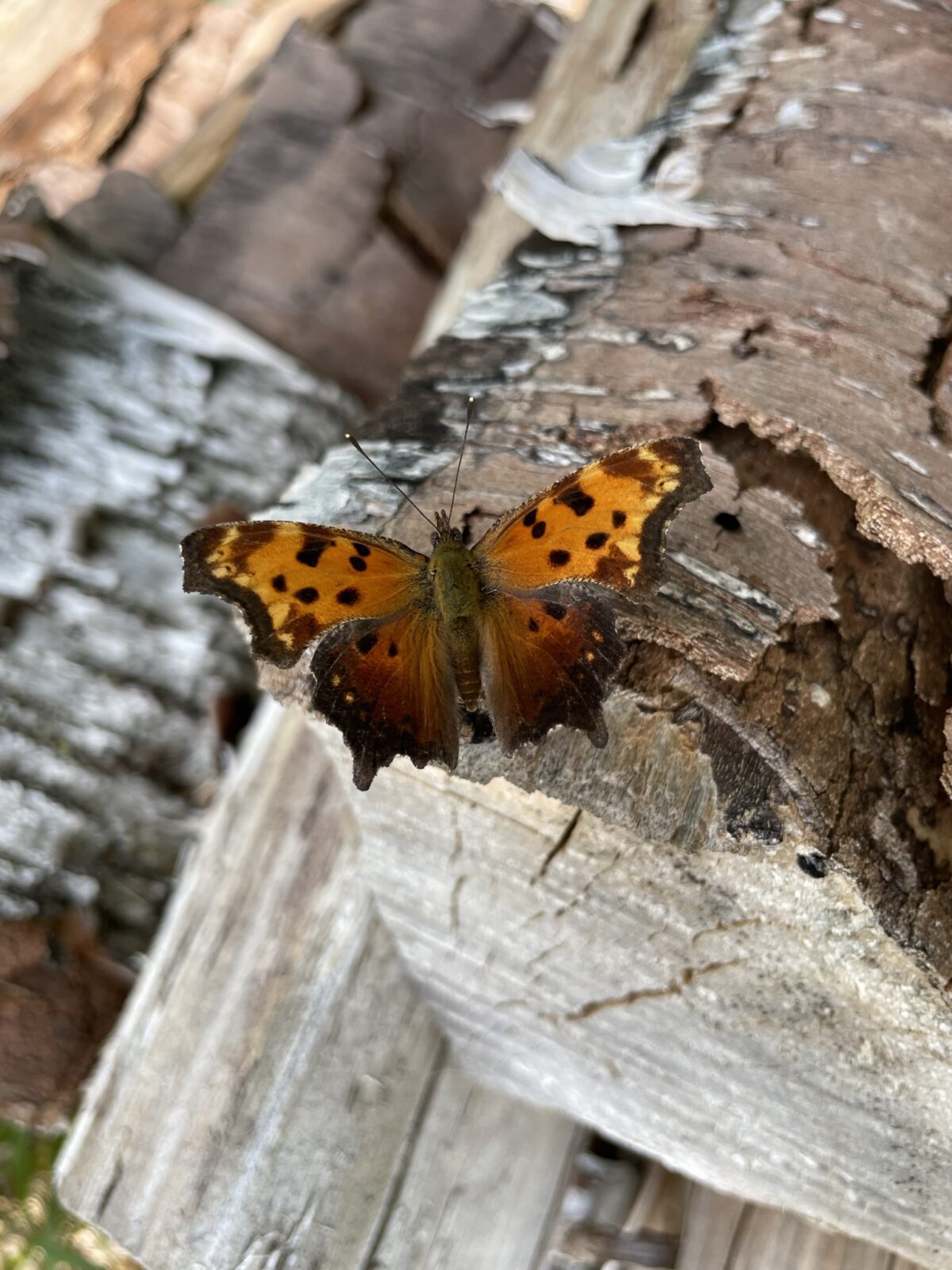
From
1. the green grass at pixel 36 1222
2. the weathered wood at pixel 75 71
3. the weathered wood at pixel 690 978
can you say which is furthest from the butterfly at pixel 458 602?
the green grass at pixel 36 1222

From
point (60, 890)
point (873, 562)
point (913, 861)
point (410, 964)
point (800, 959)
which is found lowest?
point (60, 890)

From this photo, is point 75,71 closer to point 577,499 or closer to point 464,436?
point 464,436

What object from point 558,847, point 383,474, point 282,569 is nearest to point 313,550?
point 282,569

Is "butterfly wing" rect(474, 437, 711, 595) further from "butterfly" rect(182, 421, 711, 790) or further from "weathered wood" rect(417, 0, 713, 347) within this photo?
"weathered wood" rect(417, 0, 713, 347)

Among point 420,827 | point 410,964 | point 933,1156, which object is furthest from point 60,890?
point 933,1156

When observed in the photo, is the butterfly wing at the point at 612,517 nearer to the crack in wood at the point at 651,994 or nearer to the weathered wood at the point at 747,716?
the weathered wood at the point at 747,716

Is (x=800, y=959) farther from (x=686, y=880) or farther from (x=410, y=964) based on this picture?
(x=410, y=964)
